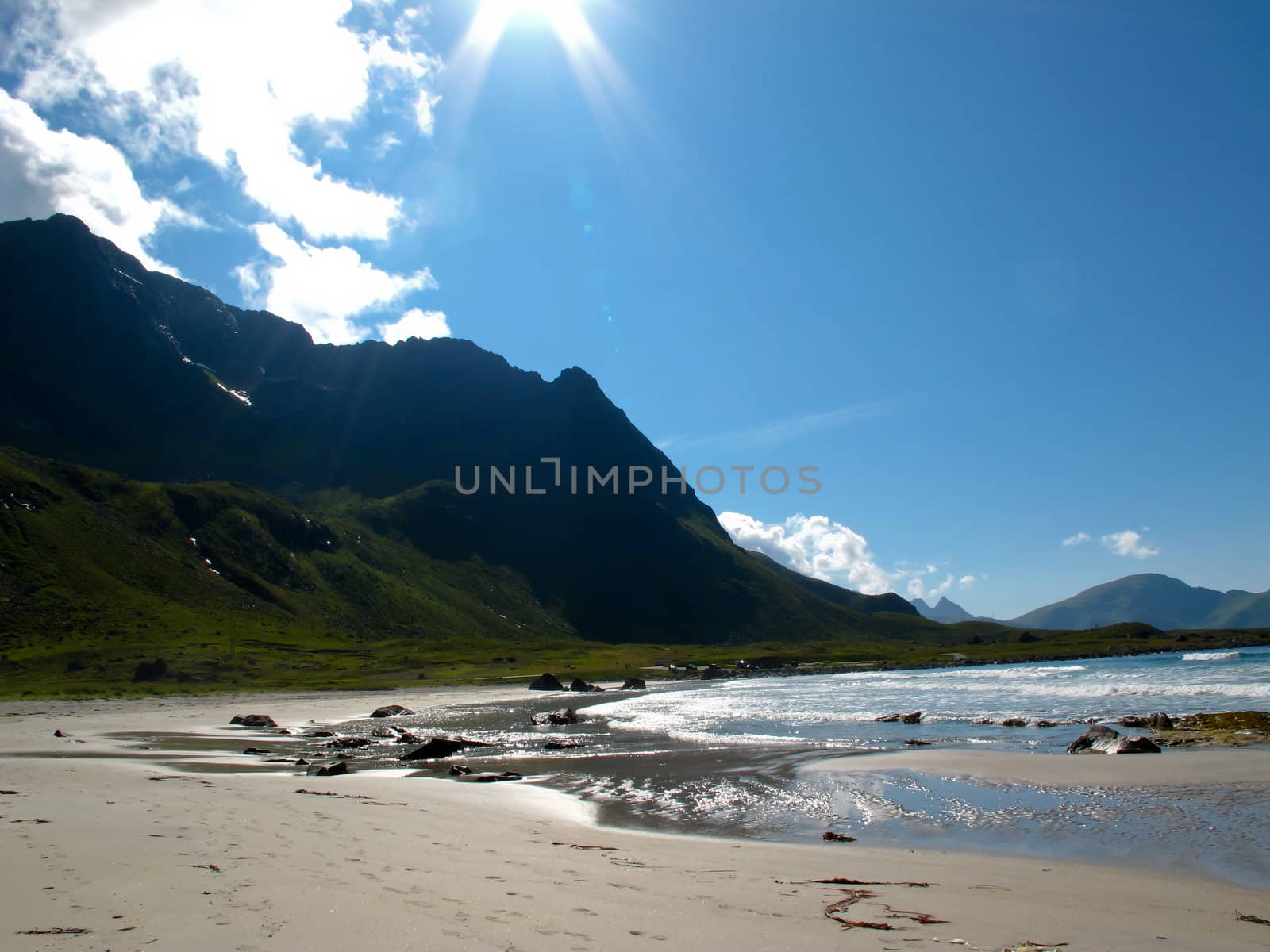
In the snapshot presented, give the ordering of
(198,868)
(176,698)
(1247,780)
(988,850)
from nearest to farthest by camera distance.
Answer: (198,868), (988,850), (1247,780), (176,698)

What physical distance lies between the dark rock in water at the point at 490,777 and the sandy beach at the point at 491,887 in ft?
15.8

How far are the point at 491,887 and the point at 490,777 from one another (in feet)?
50.4

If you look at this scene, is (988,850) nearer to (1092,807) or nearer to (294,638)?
(1092,807)

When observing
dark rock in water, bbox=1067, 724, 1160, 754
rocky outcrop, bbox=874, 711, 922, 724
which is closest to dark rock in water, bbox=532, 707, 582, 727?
rocky outcrop, bbox=874, 711, 922, 724

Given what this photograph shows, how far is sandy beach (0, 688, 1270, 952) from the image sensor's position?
9.09 meters

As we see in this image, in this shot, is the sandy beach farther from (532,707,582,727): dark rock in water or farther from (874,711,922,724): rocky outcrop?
(874,711,922,724): rocky outcrop

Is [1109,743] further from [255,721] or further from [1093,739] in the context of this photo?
[255,721]

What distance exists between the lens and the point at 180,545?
181625 millimetres

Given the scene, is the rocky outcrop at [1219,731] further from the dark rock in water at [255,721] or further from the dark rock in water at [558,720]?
the dark rock in water at [255,721]

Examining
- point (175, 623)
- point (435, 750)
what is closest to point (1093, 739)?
point (435, 750)

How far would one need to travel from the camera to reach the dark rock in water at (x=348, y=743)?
115 feet

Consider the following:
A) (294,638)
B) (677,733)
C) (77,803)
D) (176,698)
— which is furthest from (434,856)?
(294,638)

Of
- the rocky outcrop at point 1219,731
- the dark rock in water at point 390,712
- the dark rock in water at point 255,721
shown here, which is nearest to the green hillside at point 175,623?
the dark rock in water at point 255,721

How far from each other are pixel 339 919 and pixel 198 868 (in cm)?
406
